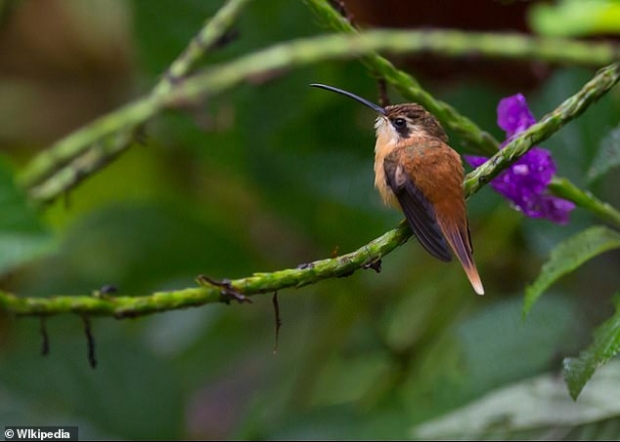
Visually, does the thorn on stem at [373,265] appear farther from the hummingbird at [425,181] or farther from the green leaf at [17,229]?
the green leaf at [17,229]

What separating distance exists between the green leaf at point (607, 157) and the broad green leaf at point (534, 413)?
0.50 metres

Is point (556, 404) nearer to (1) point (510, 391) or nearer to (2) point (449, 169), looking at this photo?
(1) point (510, 391)

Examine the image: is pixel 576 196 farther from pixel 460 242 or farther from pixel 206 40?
pixel 206 40

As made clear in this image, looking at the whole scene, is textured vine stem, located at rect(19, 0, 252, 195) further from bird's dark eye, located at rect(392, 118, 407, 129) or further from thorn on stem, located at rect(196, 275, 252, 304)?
thorn on stem, located at rect(196, 275, 252, 304)

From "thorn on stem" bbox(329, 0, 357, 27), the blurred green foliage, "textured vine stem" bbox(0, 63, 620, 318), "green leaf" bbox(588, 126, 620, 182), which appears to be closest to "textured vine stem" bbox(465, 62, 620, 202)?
"textured vine stem" bbox(0, 63, 620, 318)

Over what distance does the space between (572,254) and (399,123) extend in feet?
Result: 1.59

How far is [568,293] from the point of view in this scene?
2.52 m

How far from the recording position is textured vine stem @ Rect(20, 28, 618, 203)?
3.69 feet

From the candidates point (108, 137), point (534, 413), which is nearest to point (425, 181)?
point (534, 413)

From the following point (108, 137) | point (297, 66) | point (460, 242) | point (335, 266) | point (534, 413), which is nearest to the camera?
point (335, 266)

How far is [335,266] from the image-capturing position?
129cm

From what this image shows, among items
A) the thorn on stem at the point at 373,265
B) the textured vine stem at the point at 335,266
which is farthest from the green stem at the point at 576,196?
the thorn on stem at the point at 373,265

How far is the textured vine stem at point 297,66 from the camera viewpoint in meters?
1.13

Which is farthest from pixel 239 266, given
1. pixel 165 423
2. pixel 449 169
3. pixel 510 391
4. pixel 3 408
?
pixel 449 169
